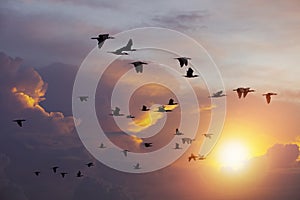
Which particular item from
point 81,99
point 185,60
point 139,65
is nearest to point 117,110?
point 81,99

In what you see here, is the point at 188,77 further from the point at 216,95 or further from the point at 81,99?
the point at 81,99

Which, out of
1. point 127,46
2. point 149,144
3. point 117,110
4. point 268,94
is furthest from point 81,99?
point 268,94

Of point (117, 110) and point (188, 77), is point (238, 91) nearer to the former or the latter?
point (188, 77)

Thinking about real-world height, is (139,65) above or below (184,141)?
above

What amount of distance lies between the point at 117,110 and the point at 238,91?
27.6 metres

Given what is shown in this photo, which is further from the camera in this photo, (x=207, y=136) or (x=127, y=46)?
(x=207, y=136)

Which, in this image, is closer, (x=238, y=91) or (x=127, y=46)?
(x=127, y=46)

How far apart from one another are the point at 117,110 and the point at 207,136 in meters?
20.3

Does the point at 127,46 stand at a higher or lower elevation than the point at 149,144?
higher

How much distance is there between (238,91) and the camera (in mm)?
137125

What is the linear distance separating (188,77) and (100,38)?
17124mm

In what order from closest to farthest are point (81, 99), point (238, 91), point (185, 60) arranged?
point (185, 60) → point (238, 91) → point (81, 99)

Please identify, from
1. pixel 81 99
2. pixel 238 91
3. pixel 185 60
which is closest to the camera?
pixel 185 60

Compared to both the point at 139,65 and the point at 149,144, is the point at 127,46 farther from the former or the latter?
the point at 149,144
